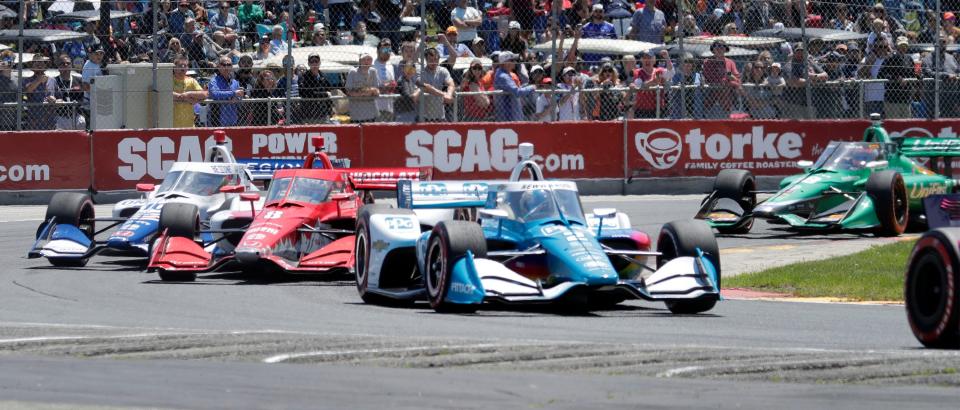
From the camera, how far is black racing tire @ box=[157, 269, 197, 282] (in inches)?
576

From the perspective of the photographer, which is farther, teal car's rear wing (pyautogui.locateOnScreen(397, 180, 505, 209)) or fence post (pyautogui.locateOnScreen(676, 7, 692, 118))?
fence post (pyautogui.locateOnScreen(676, 7, 692, 118))

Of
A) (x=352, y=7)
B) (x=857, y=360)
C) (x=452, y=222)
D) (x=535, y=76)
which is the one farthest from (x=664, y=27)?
(x=857, y=360)

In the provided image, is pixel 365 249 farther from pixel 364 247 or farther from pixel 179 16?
pixel 179 16

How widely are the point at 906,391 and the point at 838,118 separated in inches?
671

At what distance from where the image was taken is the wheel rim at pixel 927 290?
880cm

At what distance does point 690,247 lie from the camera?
39.5ft

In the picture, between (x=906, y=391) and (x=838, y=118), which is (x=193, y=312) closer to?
(x=906, y=391)

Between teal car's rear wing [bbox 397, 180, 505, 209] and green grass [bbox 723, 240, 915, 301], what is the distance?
112 inches

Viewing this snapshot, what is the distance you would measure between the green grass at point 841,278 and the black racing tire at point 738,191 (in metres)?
2.73

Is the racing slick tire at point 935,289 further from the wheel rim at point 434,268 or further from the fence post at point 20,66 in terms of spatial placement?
the fence post at point 20,66

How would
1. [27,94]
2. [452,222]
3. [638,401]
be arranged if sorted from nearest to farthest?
[638,401] → [452,222] → [27,94]

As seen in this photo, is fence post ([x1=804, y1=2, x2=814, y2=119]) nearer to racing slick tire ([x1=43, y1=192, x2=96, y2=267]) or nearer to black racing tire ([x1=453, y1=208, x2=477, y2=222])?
black racing tire ([x1=453, y1=208, x2=477, y2=222])

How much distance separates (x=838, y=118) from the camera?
23.8 meters

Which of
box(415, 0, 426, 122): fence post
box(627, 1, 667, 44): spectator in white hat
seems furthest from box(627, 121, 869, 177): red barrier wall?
box(415, 0, 426, 122): fence post
